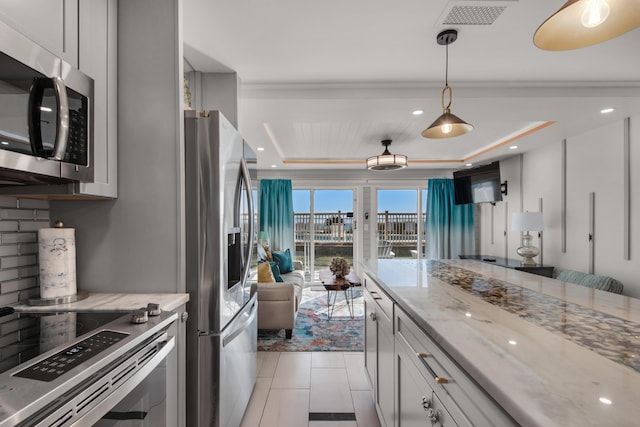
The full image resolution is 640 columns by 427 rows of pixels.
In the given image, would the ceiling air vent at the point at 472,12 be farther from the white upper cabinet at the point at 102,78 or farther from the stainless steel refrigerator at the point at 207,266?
the white upper cabinet at the point at 102,78

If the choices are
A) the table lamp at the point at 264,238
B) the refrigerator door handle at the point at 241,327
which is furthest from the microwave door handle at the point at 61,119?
the table lamp at the point at 264,238

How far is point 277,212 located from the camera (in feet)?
21.0

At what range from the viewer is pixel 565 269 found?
13.3 feet

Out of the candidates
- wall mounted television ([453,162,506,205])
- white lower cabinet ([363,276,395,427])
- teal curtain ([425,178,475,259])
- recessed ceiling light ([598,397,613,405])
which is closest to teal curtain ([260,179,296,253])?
teal curtain ([425,178,475,259])

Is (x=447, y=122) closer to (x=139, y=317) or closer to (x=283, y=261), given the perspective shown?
(x=139, y=317)

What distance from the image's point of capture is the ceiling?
1815 millimetres

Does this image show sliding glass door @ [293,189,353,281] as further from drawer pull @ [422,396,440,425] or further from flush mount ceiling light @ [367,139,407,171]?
drawer pull @ [422,396,440,425]

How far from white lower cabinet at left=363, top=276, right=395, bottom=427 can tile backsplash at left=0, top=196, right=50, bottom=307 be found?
1644 millimetres

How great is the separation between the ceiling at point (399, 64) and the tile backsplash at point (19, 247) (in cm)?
130

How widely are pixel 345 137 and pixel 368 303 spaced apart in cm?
267

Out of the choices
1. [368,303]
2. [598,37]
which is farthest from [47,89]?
[368,303]

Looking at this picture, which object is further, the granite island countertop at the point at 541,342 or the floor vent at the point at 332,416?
the floor vent at the point at 332,416

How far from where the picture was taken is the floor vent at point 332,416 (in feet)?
6.88

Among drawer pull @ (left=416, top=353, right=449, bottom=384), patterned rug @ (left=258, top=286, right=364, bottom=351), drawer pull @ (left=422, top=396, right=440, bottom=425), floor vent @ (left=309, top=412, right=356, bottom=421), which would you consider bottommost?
patterned rug @ (left=258, top=286, right=364, bottom=351)
